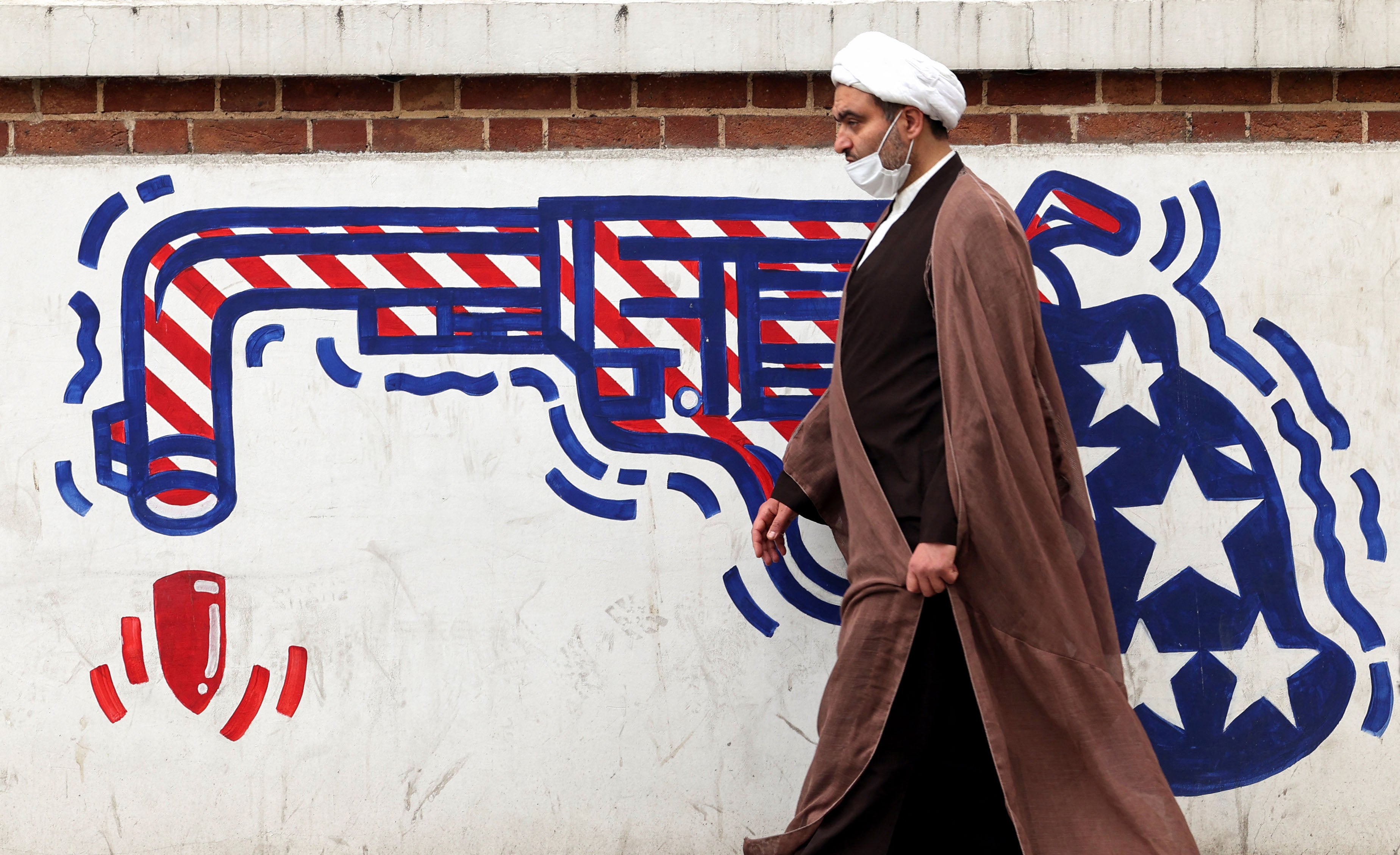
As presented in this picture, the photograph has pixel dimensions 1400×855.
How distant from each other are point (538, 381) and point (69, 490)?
4.02 ft

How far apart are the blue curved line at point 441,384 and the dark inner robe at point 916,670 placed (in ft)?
3.53

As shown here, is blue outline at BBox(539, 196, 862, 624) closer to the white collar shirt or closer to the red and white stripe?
the red and white stripe

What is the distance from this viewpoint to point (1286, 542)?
10.7 feet

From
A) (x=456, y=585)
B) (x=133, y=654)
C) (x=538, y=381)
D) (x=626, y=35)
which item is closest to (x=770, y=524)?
(x=538, y=381)

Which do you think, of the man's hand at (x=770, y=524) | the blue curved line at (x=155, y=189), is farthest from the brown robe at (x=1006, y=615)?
the blue curved line at (x=155, y=189)

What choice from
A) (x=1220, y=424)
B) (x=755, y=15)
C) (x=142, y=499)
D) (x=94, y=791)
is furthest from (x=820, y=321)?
(x=94, y=791)

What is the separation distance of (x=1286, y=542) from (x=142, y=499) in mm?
2956

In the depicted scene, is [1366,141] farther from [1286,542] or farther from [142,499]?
[142,499]

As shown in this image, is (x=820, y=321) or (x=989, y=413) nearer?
(x=989, y=413)

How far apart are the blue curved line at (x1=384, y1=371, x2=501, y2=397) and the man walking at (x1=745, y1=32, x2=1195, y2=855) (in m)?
1.03

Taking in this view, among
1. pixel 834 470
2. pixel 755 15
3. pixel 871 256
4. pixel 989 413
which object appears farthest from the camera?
pixel 755 15

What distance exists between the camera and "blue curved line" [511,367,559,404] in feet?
10.6

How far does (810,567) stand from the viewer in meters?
3.25

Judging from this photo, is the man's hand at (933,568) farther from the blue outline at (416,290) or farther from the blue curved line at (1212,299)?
the blue curved line at (1212,299)
